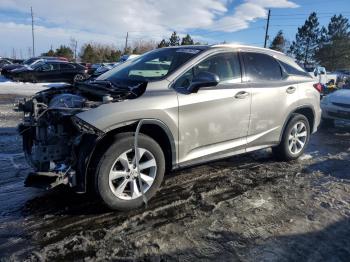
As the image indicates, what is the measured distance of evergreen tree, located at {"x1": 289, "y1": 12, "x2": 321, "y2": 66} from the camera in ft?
216

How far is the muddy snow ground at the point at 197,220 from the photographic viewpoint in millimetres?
3275

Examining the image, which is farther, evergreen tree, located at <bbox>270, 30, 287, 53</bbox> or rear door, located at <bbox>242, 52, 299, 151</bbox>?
evergreen tree, located at <bbox>270, 30, 287, 53</bbox>

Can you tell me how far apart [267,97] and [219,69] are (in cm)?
95

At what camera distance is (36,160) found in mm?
3973

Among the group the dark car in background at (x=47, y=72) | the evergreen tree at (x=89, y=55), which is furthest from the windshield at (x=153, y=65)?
the evergreen tree at (x=89, y=55)

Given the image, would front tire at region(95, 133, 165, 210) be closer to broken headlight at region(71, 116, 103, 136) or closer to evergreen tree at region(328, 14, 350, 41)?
broken headlight at region(71, 116, 103, 136)

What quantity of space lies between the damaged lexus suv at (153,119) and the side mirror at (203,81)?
12mm

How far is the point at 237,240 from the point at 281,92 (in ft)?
9.53

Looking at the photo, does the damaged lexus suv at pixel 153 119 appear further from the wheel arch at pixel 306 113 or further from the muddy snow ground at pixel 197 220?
the muddy snow ground at pixel 197 220

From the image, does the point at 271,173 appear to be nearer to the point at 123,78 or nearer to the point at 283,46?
the point at 123,78

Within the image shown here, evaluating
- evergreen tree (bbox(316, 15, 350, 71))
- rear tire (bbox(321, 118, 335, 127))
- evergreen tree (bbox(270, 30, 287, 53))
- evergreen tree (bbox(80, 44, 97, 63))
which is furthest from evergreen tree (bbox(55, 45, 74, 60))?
rear tire (bbox(321, 118, 335, 127))

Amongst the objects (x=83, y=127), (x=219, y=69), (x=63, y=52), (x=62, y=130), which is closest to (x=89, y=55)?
(x=63, y=52)

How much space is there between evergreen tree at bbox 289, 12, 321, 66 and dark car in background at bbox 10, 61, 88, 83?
52.0m

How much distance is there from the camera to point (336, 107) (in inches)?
376
